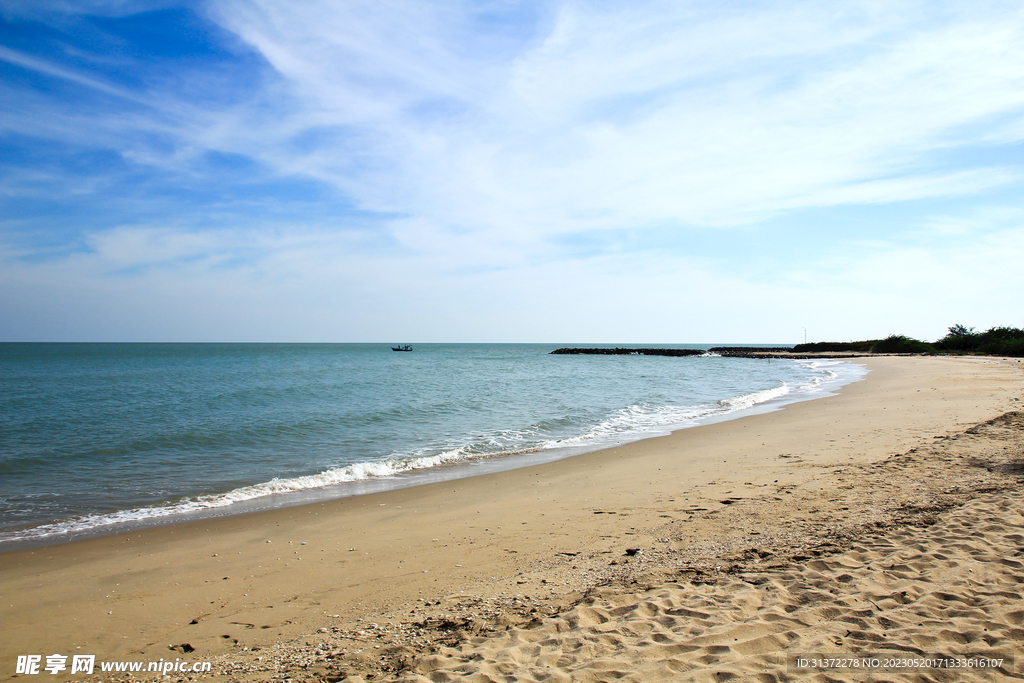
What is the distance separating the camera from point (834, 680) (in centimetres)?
313

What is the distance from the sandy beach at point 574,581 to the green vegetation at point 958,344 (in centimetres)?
5832

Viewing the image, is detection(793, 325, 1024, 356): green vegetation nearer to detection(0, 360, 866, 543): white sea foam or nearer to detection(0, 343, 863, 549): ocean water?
detection(0, 343, 863, 549): ocean water

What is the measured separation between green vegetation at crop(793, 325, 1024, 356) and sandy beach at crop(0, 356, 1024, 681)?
5832 centimetres

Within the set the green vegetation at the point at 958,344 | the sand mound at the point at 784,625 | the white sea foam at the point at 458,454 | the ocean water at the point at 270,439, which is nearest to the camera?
the sand mound at the point at 784,625

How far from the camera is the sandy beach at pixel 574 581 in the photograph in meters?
3.61

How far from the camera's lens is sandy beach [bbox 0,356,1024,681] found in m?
3.61

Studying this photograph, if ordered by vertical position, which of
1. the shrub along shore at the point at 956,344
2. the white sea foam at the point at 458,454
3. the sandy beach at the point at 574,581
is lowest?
the white sea foam at the point at 458,454

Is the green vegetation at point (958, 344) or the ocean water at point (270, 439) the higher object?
Answer: the green vegetation at point (958, 344)

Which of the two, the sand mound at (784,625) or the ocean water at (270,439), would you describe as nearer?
the sand mound at (784,625)

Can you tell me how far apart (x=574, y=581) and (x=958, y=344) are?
77134 millimetres

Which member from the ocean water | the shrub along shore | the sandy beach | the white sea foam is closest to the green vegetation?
the shrub along shore

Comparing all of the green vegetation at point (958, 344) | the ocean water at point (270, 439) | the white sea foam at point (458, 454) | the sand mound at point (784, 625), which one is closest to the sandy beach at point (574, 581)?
the sand mound at point (784, 625)

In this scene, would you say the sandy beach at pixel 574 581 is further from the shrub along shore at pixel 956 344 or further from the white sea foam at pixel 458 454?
the shrub along shore at pixel 956 344

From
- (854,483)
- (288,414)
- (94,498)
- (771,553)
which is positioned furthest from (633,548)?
(288,414)
